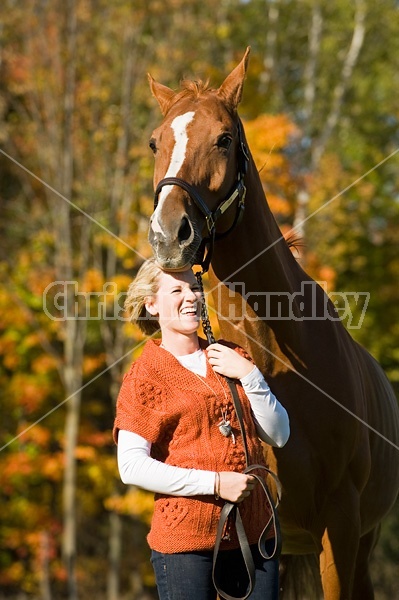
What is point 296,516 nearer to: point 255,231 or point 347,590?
point 347,590

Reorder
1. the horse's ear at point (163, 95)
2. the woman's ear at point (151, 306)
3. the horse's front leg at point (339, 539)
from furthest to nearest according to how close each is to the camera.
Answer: the horse's ear at point (163, 95) < the horse's front leg at point (339, 539) < the woman's ear at point (151, 306)

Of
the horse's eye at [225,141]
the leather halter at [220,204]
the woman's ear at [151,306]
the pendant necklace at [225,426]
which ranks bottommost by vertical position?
the pendant necklace at [225,426]

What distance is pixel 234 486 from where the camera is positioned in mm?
2844

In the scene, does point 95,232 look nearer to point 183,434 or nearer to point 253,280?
point 253,280

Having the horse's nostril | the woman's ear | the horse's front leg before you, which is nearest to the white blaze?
the horse's nostril

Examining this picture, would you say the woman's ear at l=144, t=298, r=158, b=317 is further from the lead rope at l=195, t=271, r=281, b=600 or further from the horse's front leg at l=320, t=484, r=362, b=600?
the horse's front leg at l=320, t=484, r=362, b=600

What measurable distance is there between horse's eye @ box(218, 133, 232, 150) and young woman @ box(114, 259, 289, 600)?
88cm

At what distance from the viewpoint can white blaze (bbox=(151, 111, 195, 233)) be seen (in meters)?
3.42

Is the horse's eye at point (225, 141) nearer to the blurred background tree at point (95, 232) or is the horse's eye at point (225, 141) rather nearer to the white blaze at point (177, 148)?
the white blaze at point (177, 148)

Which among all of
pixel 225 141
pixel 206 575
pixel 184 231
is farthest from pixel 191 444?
pixel 225 141

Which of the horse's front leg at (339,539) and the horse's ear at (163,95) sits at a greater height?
the horse's ear at (163,95)

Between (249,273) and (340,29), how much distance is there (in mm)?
21348

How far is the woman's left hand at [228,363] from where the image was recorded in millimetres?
2992

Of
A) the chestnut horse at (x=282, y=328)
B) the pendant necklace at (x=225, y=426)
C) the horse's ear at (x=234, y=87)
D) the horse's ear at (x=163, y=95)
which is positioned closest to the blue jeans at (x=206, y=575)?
the pendant necklace at (x=225, y=426)
